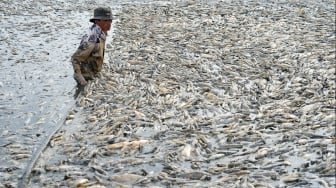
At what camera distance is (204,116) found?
7285mm

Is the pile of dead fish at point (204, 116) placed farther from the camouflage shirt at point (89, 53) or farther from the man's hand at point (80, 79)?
the camouflage shirt at point (89, 53)

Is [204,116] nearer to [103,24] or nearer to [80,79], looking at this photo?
[80,79]

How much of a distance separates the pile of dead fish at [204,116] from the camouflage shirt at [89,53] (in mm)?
309

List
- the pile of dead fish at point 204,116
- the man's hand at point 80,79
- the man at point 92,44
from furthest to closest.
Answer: the man's hand at point 80,79 → the man at point 92,44 → the pile of dead fish at point 204,116

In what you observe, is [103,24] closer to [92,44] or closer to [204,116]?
[92,44]

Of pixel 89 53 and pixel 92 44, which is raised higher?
pixel 92 44

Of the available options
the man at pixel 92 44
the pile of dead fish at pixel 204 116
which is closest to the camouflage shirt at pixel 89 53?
the man at pixel 92 44

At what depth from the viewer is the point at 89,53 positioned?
28.8ft

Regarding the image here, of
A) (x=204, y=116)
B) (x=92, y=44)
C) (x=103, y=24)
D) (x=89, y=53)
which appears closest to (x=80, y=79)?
(x=89, y=53)

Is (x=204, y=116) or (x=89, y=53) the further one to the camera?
(x=89, y=53)

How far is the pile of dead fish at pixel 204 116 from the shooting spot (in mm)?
5579

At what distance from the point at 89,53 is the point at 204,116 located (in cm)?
282

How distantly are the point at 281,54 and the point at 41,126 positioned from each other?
5.82 metres

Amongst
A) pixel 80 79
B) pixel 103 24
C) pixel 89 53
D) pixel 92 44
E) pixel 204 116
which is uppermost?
pixel 103 24
